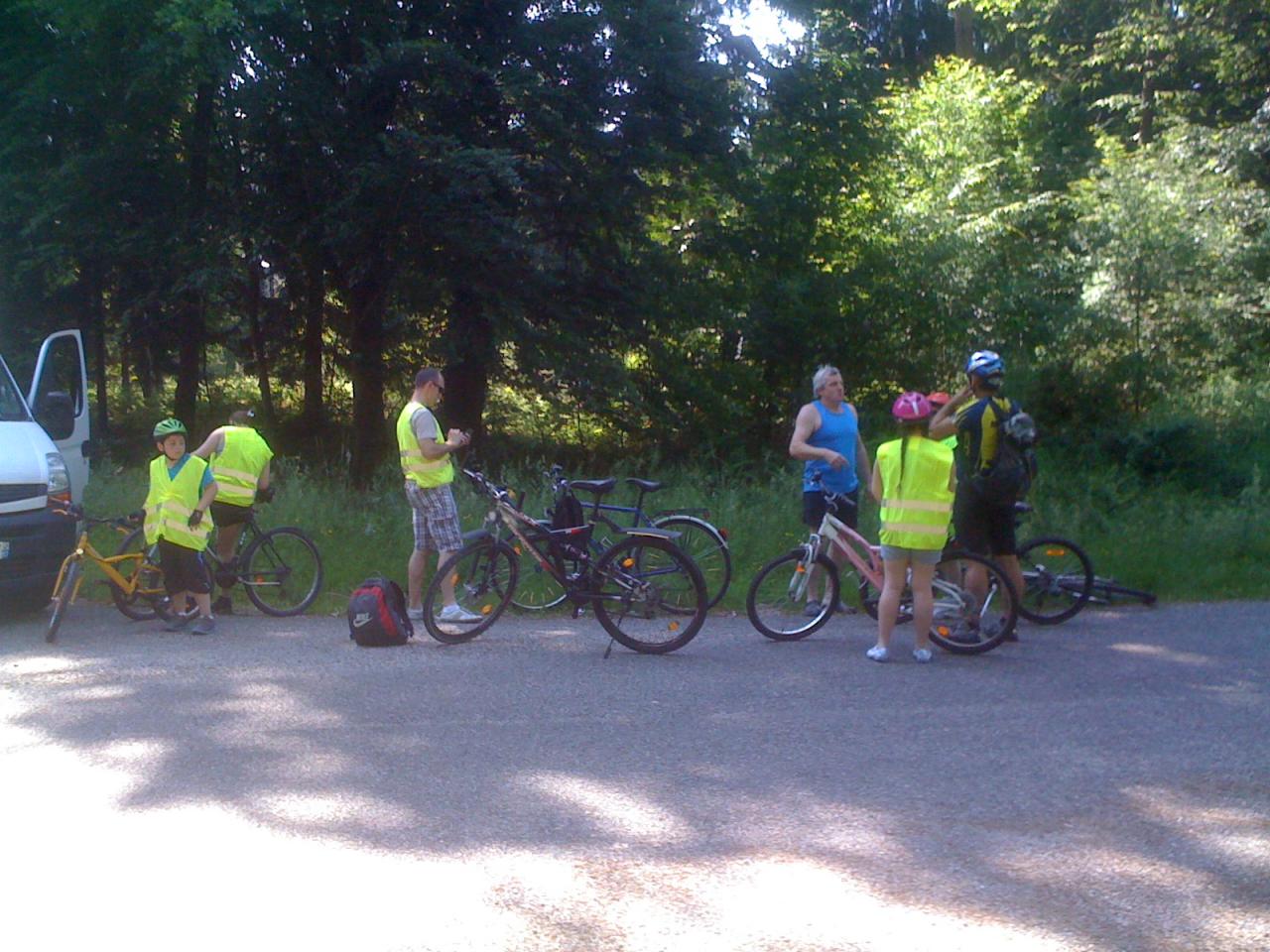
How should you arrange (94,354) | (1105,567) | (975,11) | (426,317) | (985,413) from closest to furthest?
(985,413), (1105,567), (426,317), (94,354), (975,11)

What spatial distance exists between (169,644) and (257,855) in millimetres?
4659

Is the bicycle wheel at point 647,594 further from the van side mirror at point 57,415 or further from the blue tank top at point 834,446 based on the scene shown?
the van side mirror at point 57,415

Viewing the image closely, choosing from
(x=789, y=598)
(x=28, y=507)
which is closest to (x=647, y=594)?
(x=789, y=598)

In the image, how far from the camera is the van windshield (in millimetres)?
11422

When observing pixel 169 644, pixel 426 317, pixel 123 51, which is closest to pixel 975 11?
pixel 426 317

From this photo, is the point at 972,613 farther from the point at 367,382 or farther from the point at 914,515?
the point at 367,382

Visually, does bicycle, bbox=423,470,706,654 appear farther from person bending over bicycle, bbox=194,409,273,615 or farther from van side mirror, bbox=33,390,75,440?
van side mirror, bbox=33,390,75,440

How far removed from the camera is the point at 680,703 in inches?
309

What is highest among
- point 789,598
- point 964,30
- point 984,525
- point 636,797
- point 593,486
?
point 964,30

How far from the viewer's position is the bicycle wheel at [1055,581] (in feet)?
33.3

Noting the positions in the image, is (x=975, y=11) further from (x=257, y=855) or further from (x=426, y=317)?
(x=257, y=855)

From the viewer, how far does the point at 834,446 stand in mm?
10172

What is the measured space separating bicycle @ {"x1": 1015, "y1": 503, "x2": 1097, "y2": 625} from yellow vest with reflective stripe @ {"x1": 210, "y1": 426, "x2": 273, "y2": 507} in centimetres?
580

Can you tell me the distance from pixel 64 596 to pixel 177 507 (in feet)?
3.25
